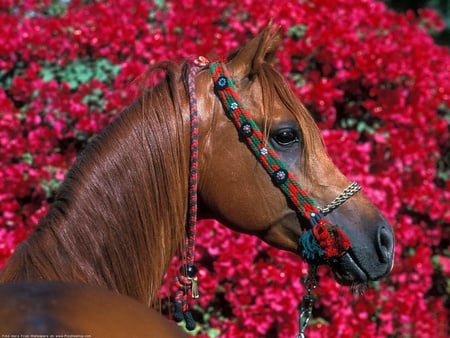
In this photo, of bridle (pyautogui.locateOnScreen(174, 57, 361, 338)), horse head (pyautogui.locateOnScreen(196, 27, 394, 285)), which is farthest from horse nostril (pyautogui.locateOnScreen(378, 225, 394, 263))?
bridle (pyautogui.locateOnScreen(174, 57, 361, 338))

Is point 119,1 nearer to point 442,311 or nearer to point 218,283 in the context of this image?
point 218,283

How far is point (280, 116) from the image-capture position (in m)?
1.96

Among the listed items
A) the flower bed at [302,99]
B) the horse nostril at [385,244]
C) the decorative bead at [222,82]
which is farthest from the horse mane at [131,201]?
the flower bed at [302,99]

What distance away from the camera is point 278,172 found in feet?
6.29

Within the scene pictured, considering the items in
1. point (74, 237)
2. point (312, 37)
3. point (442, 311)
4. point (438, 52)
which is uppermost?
point (74, 237)

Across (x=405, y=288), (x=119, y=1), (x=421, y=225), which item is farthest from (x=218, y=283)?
(x=119, y=1)

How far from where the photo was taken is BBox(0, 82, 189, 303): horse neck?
1.77 metres

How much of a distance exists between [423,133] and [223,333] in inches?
67.2

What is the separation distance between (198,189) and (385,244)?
0.60 meters

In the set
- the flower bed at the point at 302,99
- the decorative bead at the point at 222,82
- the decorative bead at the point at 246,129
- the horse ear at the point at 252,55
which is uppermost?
the horse ear at the point at 252,55

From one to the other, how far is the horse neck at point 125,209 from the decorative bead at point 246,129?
18 cm

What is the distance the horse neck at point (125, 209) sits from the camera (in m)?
1.77

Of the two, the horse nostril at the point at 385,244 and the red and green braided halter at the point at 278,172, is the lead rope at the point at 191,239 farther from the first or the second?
the horse nostril at the point at 385,244

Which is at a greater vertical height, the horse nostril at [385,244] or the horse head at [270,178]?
the horse head at [270,178]
